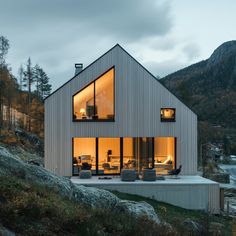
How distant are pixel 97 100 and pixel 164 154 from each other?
4.21 m

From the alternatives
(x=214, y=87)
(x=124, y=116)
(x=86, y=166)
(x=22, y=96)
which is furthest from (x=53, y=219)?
(x=214, y=87)

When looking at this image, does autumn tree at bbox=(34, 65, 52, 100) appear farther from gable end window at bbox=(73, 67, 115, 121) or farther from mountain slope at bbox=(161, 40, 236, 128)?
gable end window at bbox=(73, 67, 115, 121)

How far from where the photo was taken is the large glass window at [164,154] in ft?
62.6

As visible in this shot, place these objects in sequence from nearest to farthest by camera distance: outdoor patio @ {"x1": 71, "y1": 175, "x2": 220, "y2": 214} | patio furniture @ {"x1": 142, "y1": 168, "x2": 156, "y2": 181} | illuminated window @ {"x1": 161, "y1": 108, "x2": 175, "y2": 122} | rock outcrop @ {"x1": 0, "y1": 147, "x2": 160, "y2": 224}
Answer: rock outcrop @ {"x1": 0, "y1": 147, "x2": 160, "y2": 224}
outdoor patio @ {"x1": 71, "y1": 175, "x2": 220, "y2": 214}
patio furniture @ {"x1": 142, "y1": 168, "x2": 156, "y2": 181}
illuminated window @ {"x1": 161, "y1": 108, "x2": 175, "y2": 122}

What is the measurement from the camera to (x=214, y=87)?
103m

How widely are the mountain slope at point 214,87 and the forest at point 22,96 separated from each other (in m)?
25.2

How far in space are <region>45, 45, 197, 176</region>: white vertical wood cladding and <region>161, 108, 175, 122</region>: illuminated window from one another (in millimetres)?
205

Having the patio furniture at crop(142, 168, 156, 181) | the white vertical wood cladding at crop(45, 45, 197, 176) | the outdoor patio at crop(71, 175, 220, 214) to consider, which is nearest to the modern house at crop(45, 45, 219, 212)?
the white vertical wood cladding at crop(45, 45, 197, 176)

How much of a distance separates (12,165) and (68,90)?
10308 mm

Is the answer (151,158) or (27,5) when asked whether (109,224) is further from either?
(27,5)

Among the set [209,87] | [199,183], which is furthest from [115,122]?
[209,87]

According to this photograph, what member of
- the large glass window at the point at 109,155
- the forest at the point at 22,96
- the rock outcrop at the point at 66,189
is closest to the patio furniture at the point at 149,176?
the large glass window at the point at 109,155

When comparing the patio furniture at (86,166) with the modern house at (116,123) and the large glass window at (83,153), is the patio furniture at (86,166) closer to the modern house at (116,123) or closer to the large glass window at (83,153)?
the large glass window at (83,153)

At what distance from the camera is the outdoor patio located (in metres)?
15.8
